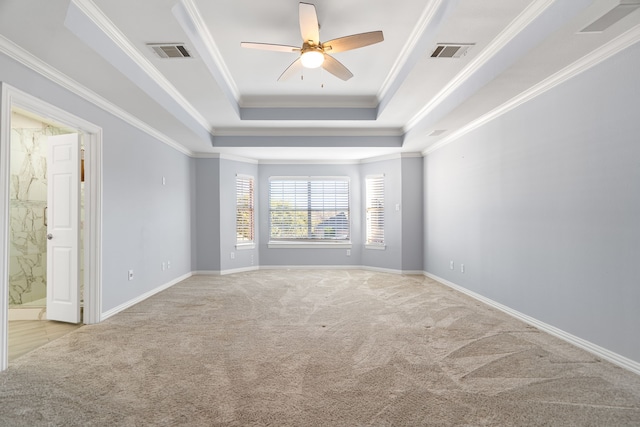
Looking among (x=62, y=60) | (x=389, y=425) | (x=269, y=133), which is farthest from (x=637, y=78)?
(x=269, y=133)

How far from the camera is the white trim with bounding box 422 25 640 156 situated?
2662 millimetres

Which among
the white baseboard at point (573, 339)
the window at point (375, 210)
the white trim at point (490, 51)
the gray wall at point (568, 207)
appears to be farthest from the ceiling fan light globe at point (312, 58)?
the window at point (375, 210)

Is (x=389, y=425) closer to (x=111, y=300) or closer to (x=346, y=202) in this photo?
(x=111, y=300)

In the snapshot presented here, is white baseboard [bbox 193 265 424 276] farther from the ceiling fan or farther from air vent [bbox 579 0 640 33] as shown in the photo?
air vent [bbox 579 0 640 33]

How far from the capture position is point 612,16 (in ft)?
7.74

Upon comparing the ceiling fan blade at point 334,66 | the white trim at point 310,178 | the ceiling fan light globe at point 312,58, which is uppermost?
the ceiling fan blade at point 334,66

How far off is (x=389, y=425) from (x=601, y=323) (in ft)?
7.36

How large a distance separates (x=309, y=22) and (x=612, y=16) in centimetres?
219

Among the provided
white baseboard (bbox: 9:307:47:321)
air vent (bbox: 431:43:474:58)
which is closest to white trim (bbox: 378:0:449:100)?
air vent (bbox: 431:43:474:58)

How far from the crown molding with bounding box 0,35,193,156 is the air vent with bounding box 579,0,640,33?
4311 mm

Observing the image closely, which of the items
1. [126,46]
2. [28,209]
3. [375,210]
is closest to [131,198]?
[28,209]

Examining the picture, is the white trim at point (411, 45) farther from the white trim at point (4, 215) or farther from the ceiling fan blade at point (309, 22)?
the white trim at point (4, 215)

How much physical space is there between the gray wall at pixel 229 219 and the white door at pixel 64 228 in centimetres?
331

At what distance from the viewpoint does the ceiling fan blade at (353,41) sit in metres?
3.03
